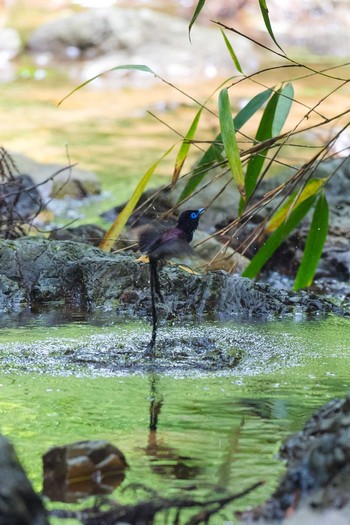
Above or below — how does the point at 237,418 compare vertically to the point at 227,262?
below

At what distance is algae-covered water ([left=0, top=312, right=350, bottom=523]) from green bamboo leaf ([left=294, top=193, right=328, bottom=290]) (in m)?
0.25

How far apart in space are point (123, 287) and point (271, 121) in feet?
4.17

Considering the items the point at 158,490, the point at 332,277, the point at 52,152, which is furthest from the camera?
the point at 52,152

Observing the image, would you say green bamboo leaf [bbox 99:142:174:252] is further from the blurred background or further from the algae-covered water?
the blurred background

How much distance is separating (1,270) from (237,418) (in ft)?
7.31

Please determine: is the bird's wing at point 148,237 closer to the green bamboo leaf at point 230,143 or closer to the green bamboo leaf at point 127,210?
the green bamboo leaf at point 127,210

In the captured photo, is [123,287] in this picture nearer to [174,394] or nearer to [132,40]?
[174,394]

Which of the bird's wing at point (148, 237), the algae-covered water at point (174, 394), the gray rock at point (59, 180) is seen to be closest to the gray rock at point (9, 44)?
the gray rock at point (59, 180)

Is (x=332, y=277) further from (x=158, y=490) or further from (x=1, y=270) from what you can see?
(x=158, y=490)

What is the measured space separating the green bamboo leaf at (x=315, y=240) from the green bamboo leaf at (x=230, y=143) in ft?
1.76

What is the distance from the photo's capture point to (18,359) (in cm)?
395

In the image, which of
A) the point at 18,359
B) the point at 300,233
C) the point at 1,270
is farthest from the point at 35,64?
the point at 18,359

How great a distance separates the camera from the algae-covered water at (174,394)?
2.83 meters

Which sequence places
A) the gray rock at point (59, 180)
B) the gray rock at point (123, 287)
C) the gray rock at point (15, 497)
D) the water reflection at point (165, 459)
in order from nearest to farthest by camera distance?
the gray rock at point (15, 497)
the water reflection at point (165, 459)
the gray rock at point (123, 287)
the gray rock at point (59, 180)
